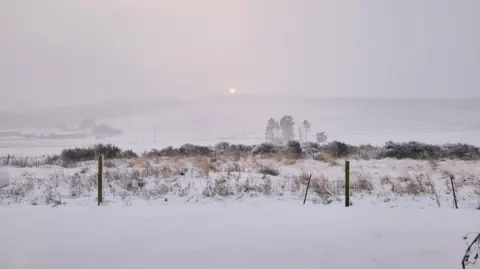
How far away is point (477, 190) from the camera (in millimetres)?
13031

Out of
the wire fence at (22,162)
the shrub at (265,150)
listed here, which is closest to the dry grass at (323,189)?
the shrub at (265,150)

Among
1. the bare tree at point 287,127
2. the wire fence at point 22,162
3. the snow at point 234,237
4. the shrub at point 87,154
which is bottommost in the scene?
the snow at point 234,237

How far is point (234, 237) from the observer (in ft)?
25.1

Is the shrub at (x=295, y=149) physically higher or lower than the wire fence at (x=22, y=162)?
higher

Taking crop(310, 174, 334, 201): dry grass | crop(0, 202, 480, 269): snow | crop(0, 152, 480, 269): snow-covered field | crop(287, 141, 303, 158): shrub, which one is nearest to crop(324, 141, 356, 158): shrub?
crop(287, 141, 303, 158): shrub

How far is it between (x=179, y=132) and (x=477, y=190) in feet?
469

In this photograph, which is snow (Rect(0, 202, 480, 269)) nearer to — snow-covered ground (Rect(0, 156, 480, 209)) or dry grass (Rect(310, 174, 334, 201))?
snow-covered ground (Rect(0, 156, 480, 209))

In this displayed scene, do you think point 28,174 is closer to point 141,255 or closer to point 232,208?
point 232,208

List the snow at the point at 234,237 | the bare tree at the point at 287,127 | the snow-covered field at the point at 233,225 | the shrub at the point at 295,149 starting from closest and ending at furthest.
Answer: the snow at the point at 234,237 → the snow-covered field at the point at 233,225 → the shrub at the point at 295,149 → the bare tree at the point at 287,127

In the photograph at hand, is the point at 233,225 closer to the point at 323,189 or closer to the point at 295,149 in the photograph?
the point at 323,189

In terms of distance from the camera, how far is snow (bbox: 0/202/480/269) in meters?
6.46

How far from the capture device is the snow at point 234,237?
6.46 meters

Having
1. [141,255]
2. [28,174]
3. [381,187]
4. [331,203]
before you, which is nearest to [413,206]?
[331,203]

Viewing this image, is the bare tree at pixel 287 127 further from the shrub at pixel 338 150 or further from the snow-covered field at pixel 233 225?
the snow-covered field at pixel 233 225
